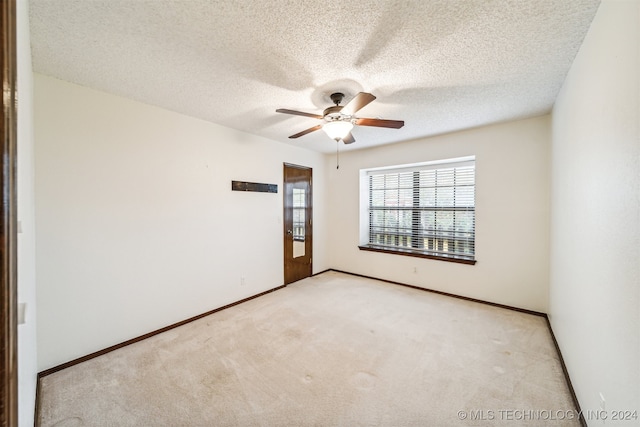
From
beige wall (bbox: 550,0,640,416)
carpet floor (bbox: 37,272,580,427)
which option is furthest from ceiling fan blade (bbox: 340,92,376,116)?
carpet floor (bbox: 37,272,580,427)

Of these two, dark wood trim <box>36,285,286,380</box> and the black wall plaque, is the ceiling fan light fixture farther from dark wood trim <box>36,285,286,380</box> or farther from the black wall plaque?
dark wood trim <box>36,285,286,380</box>

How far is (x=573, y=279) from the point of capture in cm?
197

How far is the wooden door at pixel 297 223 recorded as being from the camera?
14.5ft

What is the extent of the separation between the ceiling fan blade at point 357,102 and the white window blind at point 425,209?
8.38 feet

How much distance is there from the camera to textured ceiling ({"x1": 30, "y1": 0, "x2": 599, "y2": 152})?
58.1 inches

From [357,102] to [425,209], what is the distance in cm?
285

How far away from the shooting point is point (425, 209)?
14.2 ft

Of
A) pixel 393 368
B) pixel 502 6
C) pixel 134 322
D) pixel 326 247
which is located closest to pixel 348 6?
pixel 502 6

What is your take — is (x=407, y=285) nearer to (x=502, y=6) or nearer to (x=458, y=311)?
(x=458, y=311)

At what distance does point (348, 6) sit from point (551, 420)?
2841mm

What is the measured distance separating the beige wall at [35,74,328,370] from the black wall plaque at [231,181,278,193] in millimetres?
79

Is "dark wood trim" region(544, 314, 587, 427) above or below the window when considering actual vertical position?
below

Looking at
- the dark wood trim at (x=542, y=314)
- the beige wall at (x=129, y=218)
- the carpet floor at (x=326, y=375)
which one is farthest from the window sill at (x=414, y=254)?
the beige wall at (x=129, y=218)

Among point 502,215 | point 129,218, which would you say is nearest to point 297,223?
point 129,218
